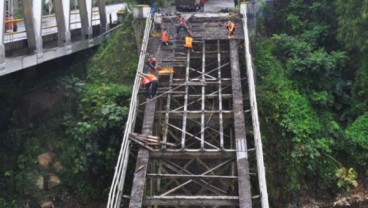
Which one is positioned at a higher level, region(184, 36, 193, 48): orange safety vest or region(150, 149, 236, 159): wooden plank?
region(184, 36, 193, 48): orange safety vest

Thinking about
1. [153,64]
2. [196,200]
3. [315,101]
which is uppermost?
[153,64]

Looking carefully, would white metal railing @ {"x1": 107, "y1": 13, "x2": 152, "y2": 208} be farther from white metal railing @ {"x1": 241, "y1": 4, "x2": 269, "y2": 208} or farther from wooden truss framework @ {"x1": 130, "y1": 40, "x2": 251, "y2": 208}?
white metal railing @ {"x1": 241, "y1": 4, "x2": 269, "y2": 208}


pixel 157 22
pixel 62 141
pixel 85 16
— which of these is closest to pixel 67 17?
pixel 85 16

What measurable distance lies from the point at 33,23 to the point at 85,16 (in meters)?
4.57

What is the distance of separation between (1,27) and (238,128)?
21.8ft

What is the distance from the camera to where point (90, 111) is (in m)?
16.1

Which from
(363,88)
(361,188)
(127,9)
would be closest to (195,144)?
(361,188)

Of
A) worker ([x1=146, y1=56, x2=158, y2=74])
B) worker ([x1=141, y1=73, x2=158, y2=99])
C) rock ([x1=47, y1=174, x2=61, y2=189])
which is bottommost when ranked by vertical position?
rock ([x1=47, y1=174, x2=61, y2=189])

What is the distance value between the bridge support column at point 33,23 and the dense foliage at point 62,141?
6.40ft

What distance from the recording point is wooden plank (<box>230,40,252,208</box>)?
11045 millimetres

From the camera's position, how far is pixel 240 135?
42.6 ft

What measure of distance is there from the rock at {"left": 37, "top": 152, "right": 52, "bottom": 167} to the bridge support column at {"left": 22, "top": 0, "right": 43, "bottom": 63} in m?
2.91

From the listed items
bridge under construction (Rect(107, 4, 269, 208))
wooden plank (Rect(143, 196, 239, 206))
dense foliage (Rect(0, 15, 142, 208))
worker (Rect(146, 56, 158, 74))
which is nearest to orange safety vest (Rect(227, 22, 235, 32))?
bridge under construction (Rect(107, 4, 269, 208))

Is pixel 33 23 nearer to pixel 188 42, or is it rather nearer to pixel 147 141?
pixel 188 42
